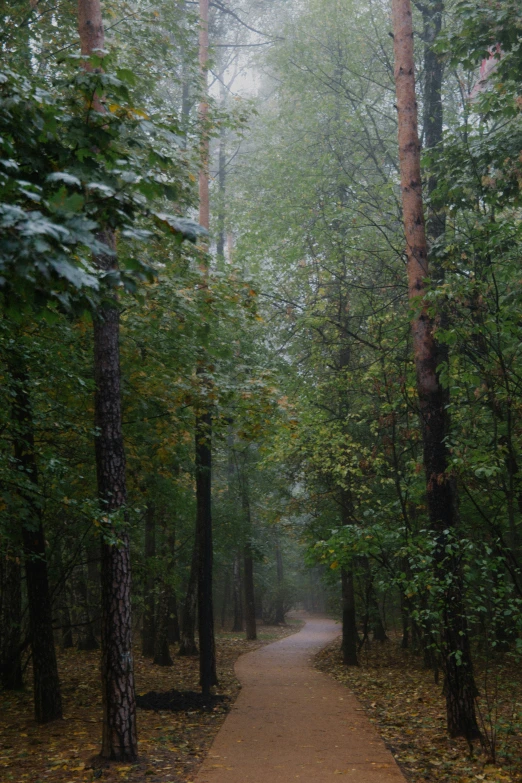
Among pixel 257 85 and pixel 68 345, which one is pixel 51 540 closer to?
pixel 68 345

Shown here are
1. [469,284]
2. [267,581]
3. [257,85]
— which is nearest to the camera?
[469,284]

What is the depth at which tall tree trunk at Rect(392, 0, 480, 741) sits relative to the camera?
7.18 meters

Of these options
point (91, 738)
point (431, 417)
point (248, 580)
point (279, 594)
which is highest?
point (431, 417)

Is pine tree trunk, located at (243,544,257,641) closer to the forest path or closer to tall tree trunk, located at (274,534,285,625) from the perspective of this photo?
the forest path

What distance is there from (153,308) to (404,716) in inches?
281

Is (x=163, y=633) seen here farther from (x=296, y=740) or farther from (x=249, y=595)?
(x=249, y=595)

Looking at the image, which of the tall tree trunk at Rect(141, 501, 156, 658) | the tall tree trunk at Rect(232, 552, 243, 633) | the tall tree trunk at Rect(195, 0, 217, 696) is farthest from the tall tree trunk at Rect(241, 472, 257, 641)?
the tall tree trunk at Rect(195, 0, 217, 696)

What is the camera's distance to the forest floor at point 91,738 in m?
6.38

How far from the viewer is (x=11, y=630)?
11.1 meters

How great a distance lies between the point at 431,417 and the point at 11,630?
8.25m

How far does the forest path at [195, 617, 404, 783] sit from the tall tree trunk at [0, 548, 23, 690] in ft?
12.8

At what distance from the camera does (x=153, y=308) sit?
29.5ft

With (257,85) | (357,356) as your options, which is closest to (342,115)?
(357,356)

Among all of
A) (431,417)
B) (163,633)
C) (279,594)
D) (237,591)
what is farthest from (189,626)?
(279,594)
